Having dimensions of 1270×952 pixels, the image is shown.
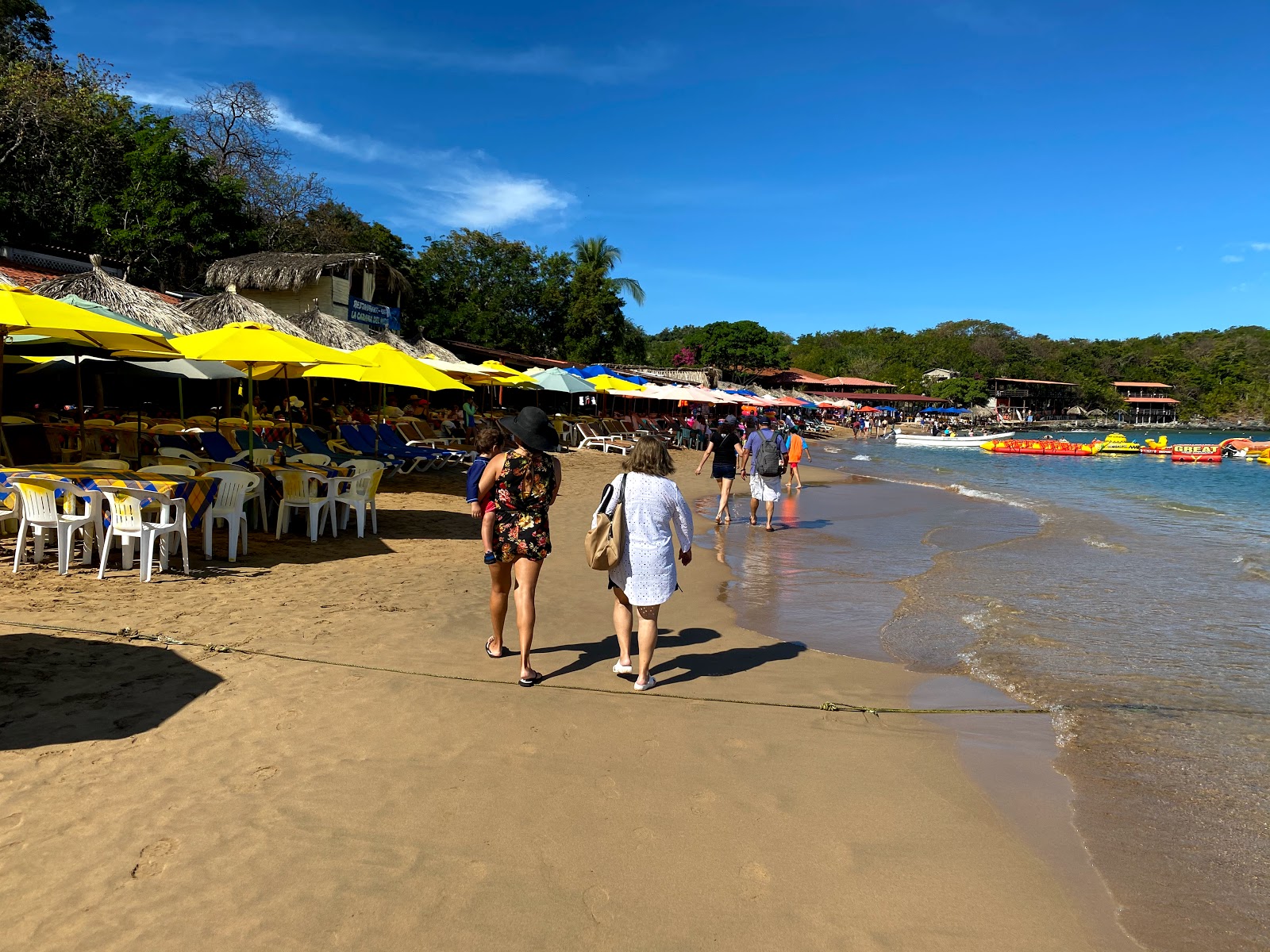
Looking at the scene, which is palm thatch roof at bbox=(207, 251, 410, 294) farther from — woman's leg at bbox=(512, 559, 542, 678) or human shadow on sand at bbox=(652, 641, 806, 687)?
woman's leg at bbox=(512, 559, 542, 678)

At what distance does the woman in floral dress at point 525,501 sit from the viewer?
4.16m

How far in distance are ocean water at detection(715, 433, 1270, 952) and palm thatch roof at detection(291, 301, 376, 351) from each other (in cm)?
880

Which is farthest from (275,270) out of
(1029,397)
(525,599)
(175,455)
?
(1029,397)

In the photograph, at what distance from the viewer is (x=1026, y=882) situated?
2807 mm

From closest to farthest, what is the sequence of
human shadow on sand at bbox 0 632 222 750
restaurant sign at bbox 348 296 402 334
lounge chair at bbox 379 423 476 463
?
1. human shadow on sand at bbox 0 632 222 750
2. lounge chair at bbox 379 423 476 463
3. restaurant sign at bbox 348 296 402 334

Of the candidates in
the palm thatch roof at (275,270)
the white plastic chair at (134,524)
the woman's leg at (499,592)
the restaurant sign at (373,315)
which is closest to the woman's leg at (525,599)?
the woman's leg at (499,592)

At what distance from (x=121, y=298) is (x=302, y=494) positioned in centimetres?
526

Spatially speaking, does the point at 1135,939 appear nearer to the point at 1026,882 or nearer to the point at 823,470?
the point at 1026,882

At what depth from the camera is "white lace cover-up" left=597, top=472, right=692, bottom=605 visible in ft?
13.7

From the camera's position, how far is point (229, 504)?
673cm

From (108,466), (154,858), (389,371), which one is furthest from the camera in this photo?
(389,371)

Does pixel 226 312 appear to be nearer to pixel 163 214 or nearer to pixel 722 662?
pixel 163 214

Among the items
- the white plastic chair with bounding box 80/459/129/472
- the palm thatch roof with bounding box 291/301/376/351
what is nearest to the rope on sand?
the white plastic chair with bounding box 80/459/129/472

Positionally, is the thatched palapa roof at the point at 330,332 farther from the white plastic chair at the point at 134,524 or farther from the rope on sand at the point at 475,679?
the rope on sand at the point at 475,679
